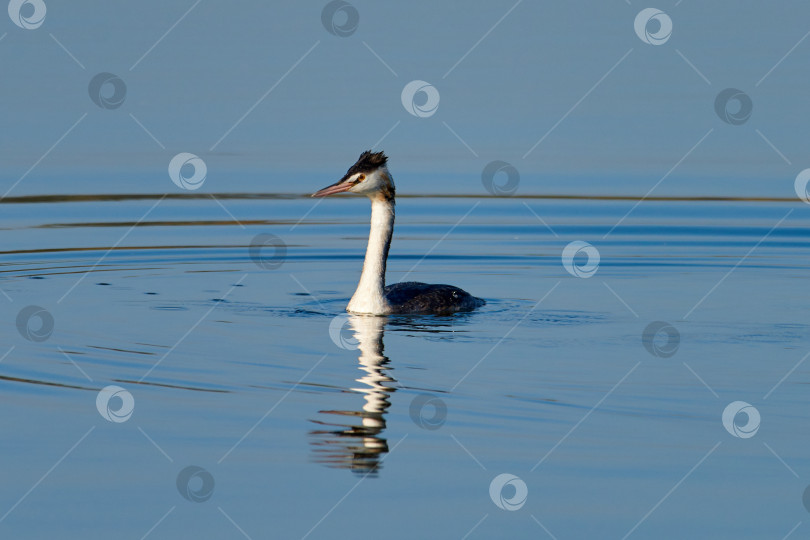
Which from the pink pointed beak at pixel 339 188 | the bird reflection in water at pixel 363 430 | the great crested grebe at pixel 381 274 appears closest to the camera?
the bird reflection in water at pixel 363 430

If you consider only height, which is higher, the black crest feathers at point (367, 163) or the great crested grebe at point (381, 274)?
the black crest feathers at point (367, 163)

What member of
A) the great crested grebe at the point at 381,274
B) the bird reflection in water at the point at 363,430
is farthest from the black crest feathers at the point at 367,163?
the bird reflection in water at the point at 363,430

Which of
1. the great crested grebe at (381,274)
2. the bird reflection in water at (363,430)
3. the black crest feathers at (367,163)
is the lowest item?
the bird reflection in water at (363,430)

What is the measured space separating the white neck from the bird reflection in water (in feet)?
5.97

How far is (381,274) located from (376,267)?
11cm

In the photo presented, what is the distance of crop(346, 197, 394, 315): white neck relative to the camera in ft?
44.3

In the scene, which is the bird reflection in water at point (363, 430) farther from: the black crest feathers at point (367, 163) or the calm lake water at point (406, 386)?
the black crest feathers at point (367, 163)

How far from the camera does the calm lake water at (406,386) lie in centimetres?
852

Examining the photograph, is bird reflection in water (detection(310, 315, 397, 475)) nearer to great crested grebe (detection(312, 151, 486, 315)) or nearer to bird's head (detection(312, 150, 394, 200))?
great crested grebe (detection(312, 151, 486, 315))

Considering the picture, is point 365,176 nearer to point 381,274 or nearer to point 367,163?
point 367,163

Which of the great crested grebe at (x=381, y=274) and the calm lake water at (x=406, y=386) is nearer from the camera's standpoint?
the calm lake water at (x=406, y=386)

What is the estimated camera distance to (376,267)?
13531mm

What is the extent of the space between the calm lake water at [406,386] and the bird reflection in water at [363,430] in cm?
2

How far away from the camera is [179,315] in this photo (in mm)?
13453
